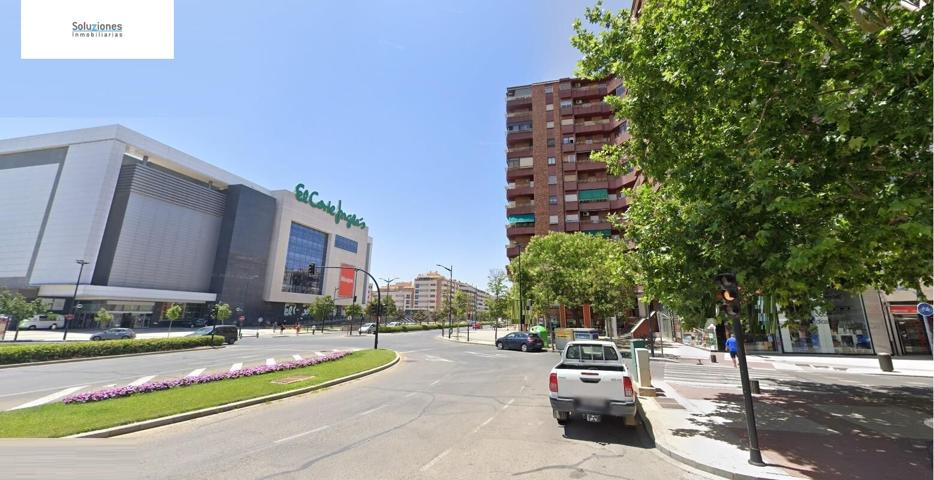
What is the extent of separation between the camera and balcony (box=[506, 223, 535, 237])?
174 ft

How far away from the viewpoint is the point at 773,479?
17.9ft

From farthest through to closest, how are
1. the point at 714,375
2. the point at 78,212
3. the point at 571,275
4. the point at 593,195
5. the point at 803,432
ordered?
1. the point at 593,195
2. the point at 78,212
3. the point at 571,275
4. the point at 714,375
5. the point at 803,432

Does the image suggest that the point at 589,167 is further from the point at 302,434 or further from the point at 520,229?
the point at 302,434

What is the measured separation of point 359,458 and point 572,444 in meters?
3.92

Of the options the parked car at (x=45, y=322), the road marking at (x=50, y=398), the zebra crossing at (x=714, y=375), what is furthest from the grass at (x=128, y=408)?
the parked car at (x=45, y=322)

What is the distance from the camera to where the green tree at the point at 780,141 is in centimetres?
615

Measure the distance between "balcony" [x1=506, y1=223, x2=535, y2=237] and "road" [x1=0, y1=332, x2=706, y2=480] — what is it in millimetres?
42783

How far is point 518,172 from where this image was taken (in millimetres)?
55625

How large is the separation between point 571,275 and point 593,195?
19.2m

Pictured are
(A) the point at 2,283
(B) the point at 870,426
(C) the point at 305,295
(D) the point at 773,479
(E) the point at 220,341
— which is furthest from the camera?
(C) the point at 305,295

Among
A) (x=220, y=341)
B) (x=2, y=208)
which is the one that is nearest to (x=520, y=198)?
(x=220, y=341)

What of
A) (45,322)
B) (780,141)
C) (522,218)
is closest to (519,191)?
(522,218)

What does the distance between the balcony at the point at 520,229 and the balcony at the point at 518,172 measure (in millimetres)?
7514

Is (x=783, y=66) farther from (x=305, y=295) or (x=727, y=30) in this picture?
(x=305, y=295)
